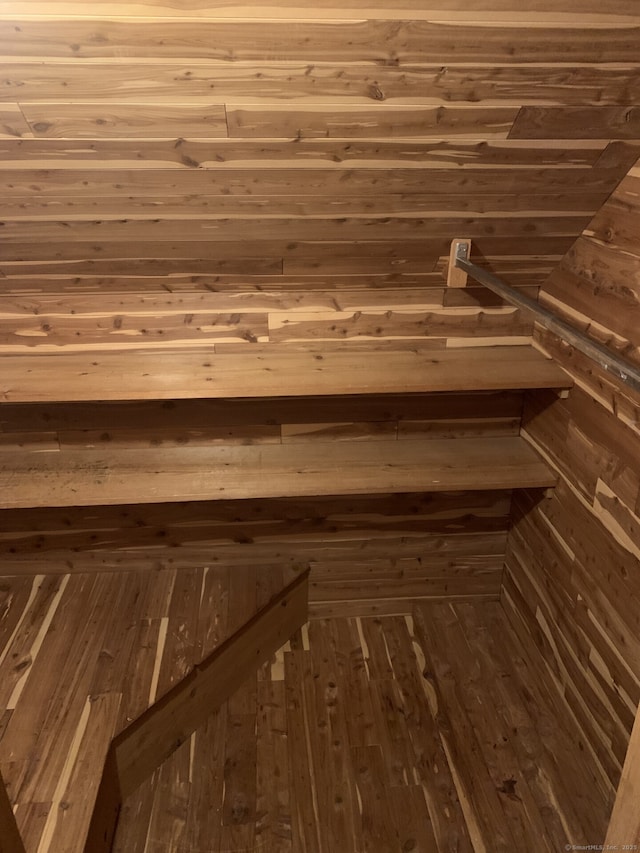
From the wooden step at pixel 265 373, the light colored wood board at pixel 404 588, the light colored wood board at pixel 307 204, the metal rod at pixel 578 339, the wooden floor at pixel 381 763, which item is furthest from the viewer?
the light colored wood board at pixel 404 588

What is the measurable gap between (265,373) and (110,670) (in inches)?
44.0

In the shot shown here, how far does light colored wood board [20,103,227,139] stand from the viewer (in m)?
1.33

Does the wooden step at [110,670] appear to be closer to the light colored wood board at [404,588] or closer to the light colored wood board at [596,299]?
the light colored wood board at [404,588]

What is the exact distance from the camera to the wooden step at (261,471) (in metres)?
2.07

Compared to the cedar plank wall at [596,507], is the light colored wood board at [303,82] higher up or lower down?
higher up

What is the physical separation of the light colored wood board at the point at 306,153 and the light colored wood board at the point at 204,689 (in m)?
1.56

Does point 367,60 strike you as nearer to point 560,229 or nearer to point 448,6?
point 448,6

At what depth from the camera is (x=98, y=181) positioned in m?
1.54

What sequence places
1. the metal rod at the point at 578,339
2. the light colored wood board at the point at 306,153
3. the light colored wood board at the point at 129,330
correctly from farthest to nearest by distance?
the light colored wood board at the point at 129,330, the light colored wood board at the point at 306,153, the metal rod at the point at 578,339

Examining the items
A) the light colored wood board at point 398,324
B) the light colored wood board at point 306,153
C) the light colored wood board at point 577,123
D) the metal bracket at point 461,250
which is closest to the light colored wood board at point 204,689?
the light colored wood board at point 398,324

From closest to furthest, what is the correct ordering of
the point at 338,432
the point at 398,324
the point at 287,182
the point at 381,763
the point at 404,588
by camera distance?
the point at 287,182 < the point at 381,763 < the point at 398,324 < the point at 338,432 < the point at 404,588

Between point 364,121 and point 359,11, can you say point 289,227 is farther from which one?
point 359,11

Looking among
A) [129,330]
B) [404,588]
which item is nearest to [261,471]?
[129,330]

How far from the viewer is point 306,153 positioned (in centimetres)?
149
